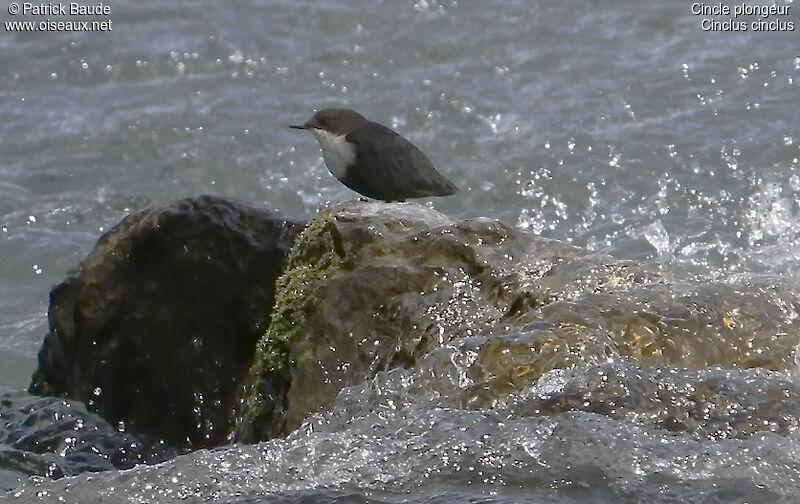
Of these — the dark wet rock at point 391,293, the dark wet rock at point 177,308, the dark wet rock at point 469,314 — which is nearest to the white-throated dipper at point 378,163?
the dark wet rock at point 177,308

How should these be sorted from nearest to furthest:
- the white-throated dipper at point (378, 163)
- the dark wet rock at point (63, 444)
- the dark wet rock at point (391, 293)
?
the dark wet rock at point (391, 293), the dark wet rock at point (63, 444), the white-throated dipper at point (378, 163)

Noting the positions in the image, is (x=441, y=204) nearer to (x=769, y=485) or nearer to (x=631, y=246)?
(x=631, y=246)

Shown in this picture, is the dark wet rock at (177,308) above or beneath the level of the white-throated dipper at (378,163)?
beneath

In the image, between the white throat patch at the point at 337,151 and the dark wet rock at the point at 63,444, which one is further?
the white throat patch at the point at 337,151

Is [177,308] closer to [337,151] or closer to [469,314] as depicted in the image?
[337,151]

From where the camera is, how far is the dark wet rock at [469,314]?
3.68m

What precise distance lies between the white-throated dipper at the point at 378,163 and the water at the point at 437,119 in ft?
7.24

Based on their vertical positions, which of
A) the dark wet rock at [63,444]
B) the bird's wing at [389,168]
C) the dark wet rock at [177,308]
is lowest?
the dark wet rock at [63,444]

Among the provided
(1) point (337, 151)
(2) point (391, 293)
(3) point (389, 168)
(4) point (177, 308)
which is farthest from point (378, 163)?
(2) point (391, 293)

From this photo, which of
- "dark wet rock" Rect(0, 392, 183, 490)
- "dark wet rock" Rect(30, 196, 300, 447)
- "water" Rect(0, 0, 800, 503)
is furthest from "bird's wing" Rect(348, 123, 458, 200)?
"water" Rect(0, 0, 800, 503)

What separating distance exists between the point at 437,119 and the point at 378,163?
3.81 metres

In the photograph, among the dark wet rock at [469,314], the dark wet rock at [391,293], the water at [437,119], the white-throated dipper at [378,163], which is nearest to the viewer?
the dark wet rock at [469,314]

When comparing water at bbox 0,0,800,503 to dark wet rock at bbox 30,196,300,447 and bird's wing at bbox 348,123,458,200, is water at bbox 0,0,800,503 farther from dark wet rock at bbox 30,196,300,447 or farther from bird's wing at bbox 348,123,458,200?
bird's wing at bbox 348,123,458,200

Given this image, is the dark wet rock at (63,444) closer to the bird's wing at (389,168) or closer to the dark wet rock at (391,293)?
the dark wet rock at (391,293)
